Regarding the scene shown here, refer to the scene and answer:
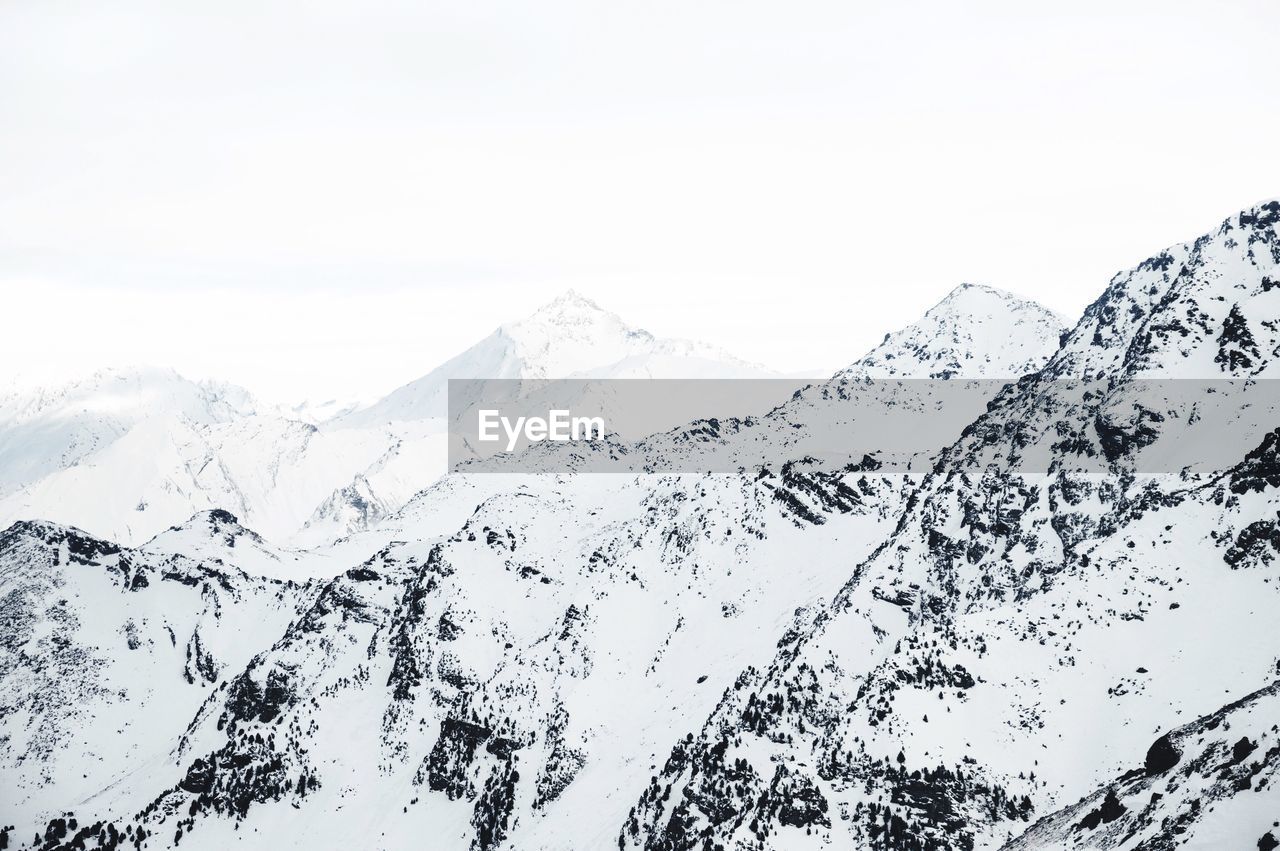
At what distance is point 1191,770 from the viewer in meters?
80.2

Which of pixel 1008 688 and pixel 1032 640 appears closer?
pixel 1008 688

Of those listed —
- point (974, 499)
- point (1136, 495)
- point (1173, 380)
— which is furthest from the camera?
point (974, 499)

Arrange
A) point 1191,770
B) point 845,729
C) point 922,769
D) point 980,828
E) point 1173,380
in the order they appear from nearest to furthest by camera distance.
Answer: point 1191,770 < point 980,828 < point 922,769 < point 845,729 < point 1173,380

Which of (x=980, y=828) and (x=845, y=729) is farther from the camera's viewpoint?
(x=845, y=729)

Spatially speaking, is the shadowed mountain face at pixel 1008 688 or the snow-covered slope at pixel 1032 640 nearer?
the shadowed mountain face at pixel 1008 688

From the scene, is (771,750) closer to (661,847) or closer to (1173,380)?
(661,847)

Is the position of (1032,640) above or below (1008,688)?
above

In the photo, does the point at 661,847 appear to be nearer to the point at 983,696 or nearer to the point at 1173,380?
the point at 983,696

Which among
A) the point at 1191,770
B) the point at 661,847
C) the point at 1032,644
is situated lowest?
the point at 661,847

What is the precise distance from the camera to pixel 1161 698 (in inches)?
4422

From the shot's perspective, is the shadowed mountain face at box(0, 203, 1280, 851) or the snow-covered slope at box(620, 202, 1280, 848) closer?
the shadowed mountain face at box(0, 203, 1280, 851)

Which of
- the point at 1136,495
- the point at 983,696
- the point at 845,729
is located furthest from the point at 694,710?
the point at 1136,495

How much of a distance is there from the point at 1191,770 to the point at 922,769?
128 ft

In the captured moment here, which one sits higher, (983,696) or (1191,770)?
(1191,770)
